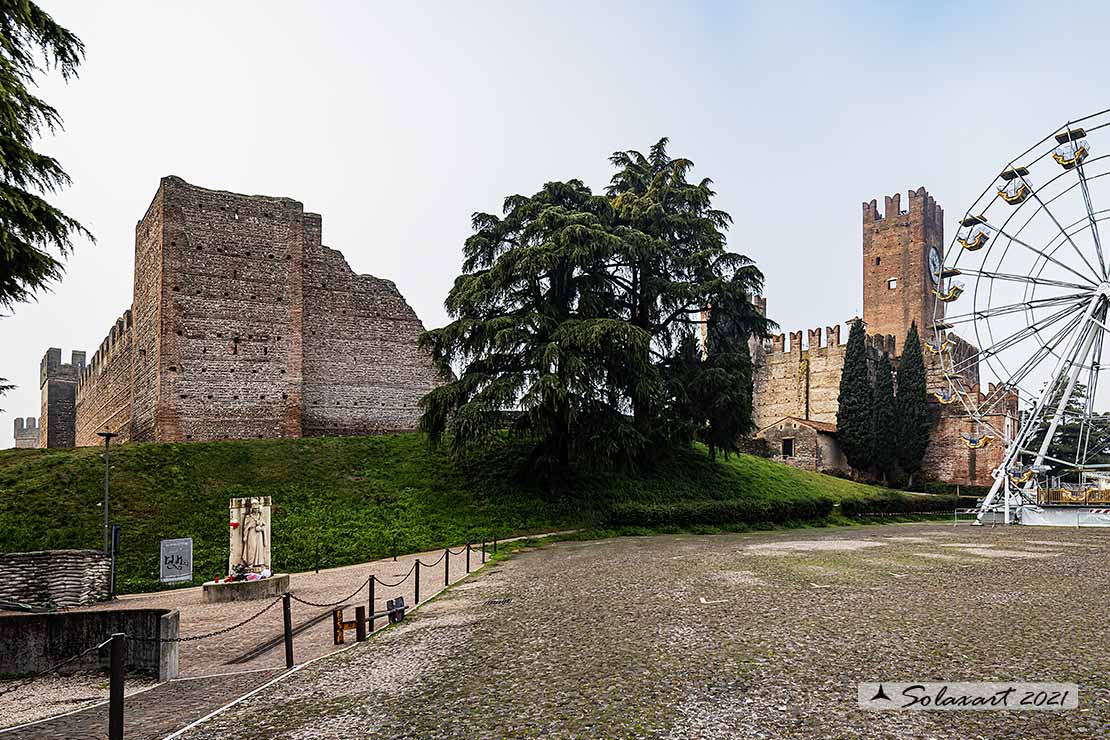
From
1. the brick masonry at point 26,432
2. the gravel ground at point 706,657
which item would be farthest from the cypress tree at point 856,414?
the brick masonry at point 26,432

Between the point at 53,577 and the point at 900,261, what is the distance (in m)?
69.5

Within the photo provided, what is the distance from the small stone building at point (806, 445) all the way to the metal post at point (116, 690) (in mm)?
43940

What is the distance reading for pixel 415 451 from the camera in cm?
2820

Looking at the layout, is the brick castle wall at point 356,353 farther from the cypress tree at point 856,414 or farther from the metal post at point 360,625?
the cypress tree at point 856,414

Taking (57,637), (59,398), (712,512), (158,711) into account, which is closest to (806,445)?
(712,512)

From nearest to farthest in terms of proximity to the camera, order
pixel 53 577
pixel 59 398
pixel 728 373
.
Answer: pixel 53 577 < pixel 728 373 < pixel 59 398

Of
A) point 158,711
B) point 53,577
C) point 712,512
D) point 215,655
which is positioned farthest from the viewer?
point 712,512

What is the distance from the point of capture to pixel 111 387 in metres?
34.4

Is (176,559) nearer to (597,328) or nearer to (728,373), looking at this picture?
(597,328)

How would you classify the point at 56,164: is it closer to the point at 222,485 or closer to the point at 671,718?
the point at 671,718

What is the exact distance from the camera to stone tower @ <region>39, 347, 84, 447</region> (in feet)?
157

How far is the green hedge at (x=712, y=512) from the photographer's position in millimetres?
24547

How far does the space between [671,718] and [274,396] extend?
25357 millimetres

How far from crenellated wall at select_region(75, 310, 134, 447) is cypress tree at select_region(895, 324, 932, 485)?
4142cm
